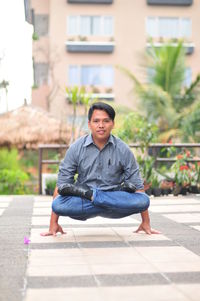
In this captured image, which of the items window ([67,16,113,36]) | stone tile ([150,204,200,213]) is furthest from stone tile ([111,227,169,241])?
window ([67,16,113,36])

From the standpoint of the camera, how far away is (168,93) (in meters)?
20.1

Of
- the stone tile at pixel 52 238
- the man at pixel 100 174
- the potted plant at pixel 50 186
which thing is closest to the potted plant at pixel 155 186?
the potted plant at pixel 50 186

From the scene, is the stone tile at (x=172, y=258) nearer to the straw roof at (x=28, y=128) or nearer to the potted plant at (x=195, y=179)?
the potted plant at (x=195, y=179)

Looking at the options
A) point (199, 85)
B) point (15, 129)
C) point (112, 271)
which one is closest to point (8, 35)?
point (15, 129)

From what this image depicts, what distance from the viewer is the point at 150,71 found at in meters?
21.1

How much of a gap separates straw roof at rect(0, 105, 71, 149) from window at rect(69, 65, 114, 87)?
6.74 meters

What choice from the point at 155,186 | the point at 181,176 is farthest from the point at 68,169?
the point at 155,186

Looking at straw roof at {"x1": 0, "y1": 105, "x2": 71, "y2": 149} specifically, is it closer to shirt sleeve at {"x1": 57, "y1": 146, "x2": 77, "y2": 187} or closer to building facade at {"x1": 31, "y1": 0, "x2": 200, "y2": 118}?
building facade at {"x1": 31, "y1": 0, "x2": 200, "y2": 118}

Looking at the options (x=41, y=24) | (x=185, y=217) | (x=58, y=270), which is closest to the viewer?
(x=58, y=270)

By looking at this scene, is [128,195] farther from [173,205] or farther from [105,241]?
[173,205]

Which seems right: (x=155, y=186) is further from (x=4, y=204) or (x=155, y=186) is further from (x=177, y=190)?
(x=4, y=204)

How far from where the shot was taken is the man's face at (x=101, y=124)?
507cm

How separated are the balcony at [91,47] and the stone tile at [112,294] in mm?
23522

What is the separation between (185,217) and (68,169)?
2237 mm
